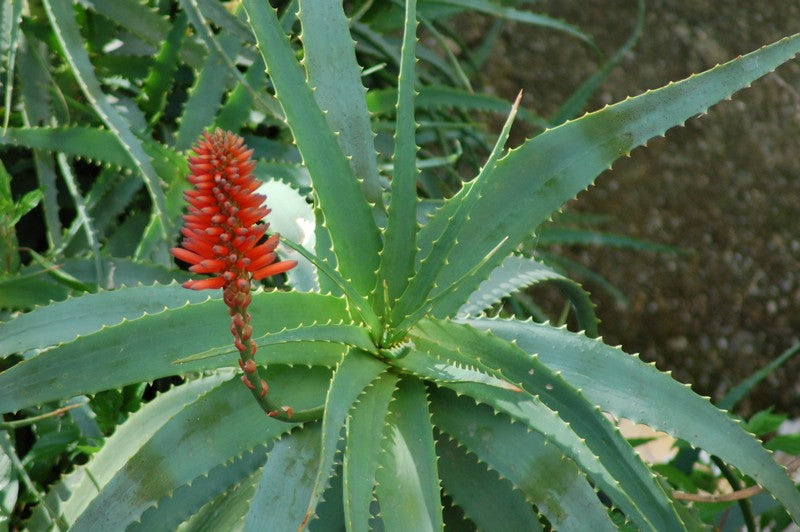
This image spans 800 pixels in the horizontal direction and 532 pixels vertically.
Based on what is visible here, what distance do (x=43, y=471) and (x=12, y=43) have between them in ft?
1.51

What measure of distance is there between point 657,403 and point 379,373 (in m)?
0.23

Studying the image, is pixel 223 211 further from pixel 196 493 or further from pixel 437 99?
pixel 437 99

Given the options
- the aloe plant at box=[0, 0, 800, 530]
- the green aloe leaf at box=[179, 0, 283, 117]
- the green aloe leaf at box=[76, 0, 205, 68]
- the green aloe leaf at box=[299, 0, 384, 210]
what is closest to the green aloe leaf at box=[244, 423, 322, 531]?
the aloe plant at box=[0, 0, 800, 530]

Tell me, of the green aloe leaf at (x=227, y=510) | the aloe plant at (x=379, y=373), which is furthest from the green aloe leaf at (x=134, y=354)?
the green aloe leaf at (x=227, y=510)

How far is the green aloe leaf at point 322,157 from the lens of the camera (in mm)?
751

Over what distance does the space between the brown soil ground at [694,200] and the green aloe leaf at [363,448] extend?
1357mm

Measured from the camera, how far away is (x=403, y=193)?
74 cm

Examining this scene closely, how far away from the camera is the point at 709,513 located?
112cm

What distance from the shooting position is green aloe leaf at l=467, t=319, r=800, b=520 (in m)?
0.73

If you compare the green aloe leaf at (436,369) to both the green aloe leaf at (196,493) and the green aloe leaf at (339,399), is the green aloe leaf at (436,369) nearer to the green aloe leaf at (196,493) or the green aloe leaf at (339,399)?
the green aloe leaf at (339,399)

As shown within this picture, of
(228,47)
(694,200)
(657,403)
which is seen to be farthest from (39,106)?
(694,200)

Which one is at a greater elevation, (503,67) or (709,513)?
(503,67)

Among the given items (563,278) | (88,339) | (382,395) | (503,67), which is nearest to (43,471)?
(88,339)

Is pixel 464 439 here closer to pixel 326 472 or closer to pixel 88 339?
pixel 326 472
